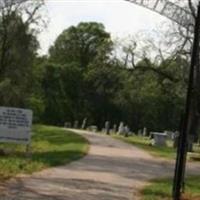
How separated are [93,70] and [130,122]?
30.4 meters

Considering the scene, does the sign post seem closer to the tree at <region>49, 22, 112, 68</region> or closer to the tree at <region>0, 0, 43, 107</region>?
the tree at <region>0, 0, 43, 107</region>

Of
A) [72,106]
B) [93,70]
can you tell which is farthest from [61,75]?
[93,70]

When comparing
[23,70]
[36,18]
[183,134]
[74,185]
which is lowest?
[74,185]

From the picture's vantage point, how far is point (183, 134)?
15.3 m

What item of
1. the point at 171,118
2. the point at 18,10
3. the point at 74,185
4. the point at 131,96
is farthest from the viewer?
the point at 171,118

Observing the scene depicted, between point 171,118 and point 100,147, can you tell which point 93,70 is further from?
point 171,118

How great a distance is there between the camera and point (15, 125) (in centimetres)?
2161

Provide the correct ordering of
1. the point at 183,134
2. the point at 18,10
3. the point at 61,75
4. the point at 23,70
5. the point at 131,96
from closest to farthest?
1. the point at 183,134
2. the point at 18,10
3. the point at 23,70
4. the point at 131,96
5. the point at 61,75

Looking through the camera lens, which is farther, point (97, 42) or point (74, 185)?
point (97, 42)

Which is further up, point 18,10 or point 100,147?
point 18,10

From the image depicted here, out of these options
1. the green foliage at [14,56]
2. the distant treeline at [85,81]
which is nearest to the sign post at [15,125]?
the distant treeline at [85,81]

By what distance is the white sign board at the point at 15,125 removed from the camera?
70.4 ft

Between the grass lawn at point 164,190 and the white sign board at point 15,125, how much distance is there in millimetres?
3970

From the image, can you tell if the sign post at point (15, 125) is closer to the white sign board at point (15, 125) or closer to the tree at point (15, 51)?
the white sign board at point (15, 125)
